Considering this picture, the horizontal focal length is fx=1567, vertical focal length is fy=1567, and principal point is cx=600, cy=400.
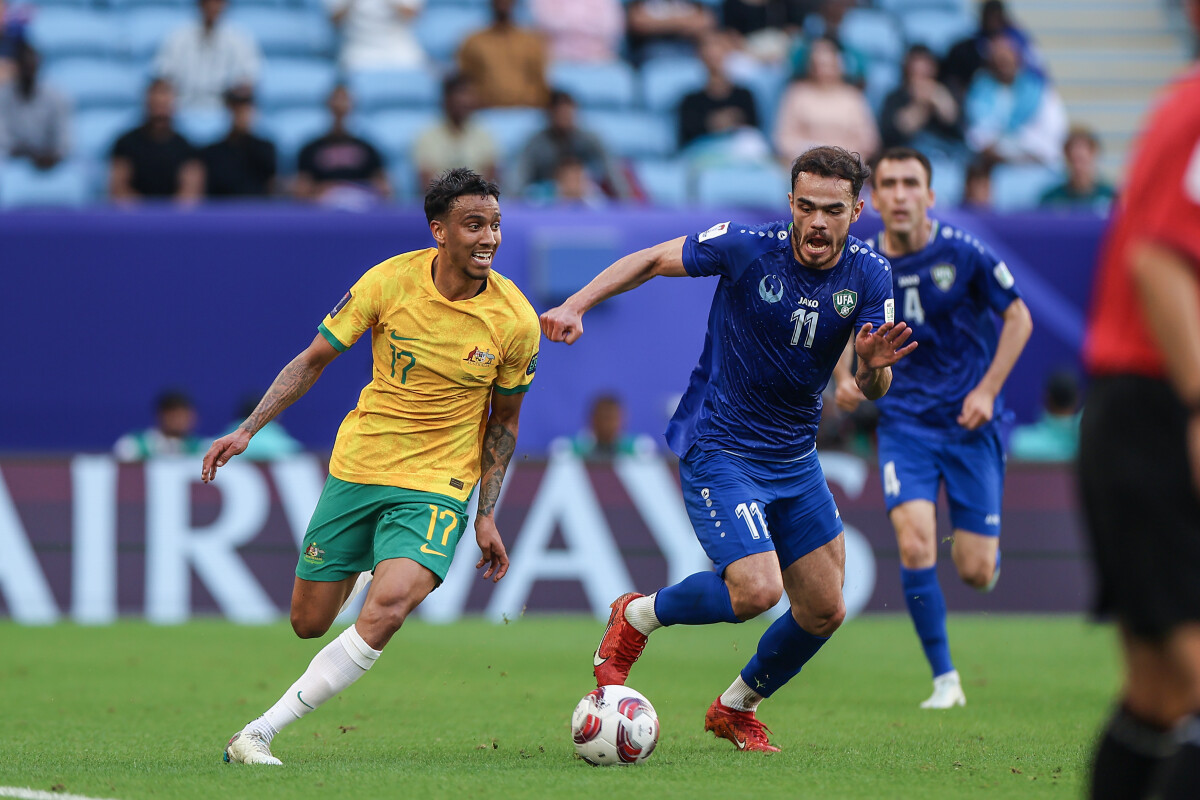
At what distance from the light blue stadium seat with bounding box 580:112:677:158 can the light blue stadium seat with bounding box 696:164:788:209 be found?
1819mm

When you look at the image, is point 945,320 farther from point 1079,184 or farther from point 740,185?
point 1079,184

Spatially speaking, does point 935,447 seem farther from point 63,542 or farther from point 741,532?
point 63,542

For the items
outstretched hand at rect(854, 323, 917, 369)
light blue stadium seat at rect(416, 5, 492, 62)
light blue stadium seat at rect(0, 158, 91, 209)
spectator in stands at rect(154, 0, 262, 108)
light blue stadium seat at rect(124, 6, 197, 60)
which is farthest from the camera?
light blue stadium seat at rect(416, 5, 492, 62)

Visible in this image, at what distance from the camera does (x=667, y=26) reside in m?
16.4

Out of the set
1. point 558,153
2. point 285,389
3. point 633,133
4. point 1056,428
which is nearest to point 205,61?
point 558,153

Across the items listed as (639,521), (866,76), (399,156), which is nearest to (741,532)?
(639,521)

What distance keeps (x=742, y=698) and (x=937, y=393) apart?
2423mm

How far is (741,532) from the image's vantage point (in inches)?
244

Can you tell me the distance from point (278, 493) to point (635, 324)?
332 cm

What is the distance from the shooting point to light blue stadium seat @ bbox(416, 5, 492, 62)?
16484 millimetres

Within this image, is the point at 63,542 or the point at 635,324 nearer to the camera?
the point at 63,542

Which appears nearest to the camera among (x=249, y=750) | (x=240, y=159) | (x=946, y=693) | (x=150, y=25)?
(x=249, y=750)

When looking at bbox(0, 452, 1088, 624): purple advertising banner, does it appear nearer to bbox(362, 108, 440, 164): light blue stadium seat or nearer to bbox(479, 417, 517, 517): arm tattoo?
bbox(362, 108, 440, 164): light blue stadium seat

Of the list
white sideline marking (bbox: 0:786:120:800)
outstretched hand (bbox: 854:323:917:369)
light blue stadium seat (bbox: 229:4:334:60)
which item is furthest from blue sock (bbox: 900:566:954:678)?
light blue stadium seat (bbox: 229:4:334:60)
